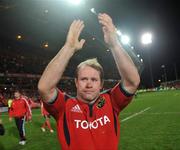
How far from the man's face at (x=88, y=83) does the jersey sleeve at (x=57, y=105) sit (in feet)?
0.61

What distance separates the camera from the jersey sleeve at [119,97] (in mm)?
3352

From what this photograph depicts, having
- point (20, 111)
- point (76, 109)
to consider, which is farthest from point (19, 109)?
point (76, 109)

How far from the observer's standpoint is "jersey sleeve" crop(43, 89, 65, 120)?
10.7 ft

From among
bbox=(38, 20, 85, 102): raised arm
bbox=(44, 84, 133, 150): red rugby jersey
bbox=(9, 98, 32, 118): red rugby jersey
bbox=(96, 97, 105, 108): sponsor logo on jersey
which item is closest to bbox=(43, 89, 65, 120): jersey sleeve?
bbox=(44, 84, 133, 150): red rugby jersey

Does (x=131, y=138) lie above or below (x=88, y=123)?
below

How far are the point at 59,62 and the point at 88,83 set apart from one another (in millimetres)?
374

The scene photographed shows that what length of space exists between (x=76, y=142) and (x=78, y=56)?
78895mm

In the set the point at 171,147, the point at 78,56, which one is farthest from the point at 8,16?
the point at 171,147

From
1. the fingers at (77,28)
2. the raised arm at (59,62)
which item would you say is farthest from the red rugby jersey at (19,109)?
the fingers at (77,28)

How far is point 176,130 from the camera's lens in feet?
50.4

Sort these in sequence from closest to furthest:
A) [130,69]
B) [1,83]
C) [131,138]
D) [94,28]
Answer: [130,69]
[131,138]
[1,83]
[94,28]

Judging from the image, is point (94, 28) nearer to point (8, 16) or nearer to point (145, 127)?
point (8, 16)

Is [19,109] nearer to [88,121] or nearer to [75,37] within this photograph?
[88,121]

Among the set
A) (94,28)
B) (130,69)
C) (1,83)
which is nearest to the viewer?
(130,69)
